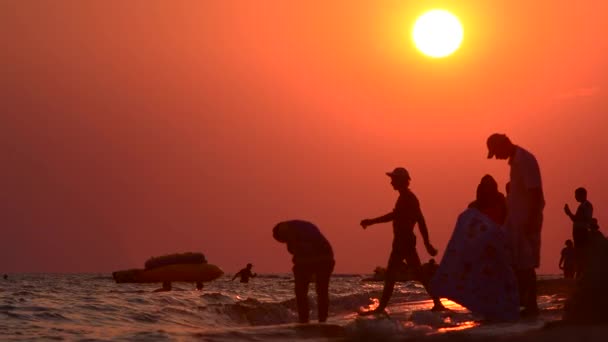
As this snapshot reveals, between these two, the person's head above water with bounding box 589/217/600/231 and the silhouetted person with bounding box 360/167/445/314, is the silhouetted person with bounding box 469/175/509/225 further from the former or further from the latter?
the person's head above water with bounding box 589/217/600/231

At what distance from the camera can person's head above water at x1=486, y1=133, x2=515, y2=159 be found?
36.0 feet

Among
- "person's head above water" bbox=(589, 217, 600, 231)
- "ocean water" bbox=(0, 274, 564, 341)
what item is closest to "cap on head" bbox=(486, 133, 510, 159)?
"ocean water" bbox=(0, 274, 564, 341)

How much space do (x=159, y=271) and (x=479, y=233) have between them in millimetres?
39483

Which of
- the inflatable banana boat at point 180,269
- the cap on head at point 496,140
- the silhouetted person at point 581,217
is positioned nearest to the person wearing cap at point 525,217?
the cap on head at point 496,140

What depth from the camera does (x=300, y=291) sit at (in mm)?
12367

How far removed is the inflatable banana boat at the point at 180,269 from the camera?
149ft

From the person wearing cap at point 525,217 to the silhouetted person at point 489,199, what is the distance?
1.12 meters

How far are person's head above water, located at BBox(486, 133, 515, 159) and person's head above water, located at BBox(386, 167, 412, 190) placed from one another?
226cm

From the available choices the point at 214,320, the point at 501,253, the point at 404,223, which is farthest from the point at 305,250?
the point at 214,320

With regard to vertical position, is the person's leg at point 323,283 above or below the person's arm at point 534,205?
below

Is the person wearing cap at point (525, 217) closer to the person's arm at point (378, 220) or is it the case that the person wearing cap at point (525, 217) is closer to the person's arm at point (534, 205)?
the person's arm at point (534, 205)

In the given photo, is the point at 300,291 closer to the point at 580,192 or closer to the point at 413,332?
the point at 413,332

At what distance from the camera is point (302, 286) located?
12.3 meters

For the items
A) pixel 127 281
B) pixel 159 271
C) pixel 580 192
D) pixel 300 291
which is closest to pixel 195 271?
pixel 159 271
